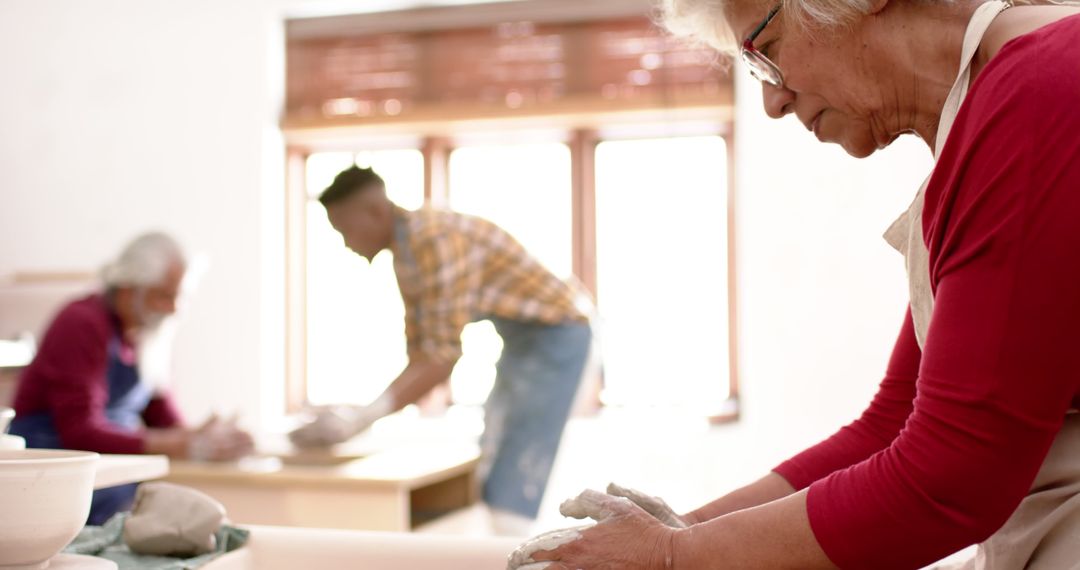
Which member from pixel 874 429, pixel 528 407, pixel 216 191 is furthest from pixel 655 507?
pixel 216 191

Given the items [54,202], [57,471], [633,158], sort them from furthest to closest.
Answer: [54,202]
[633,158]
[57,471]

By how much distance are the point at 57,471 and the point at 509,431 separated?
1.82m

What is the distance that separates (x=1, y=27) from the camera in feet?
14.1

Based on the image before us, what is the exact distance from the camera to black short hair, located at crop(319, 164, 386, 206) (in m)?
2.67

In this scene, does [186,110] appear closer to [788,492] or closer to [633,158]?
[633,158]

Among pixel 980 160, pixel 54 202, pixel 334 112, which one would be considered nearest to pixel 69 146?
pixel 54 202

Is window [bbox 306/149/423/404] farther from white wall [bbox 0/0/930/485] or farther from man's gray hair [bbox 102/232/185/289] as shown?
man's gray hair [bbox 102/232/185/289]

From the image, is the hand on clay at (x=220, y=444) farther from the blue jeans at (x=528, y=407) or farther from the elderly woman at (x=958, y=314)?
the elderly woman at (x=958, y=314)

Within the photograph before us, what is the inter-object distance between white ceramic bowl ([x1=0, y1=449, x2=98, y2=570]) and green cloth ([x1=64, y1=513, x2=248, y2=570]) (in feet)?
0.51

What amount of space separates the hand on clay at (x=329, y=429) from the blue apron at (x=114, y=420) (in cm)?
42

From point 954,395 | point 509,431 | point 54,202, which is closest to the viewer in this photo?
point 954,395

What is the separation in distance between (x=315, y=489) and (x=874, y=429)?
1441mm

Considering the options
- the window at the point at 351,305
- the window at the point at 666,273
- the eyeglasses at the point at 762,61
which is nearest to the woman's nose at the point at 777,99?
the eyeglasses at the point at 762,61

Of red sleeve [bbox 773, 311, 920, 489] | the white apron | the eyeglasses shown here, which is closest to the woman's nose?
the eyeglasses
